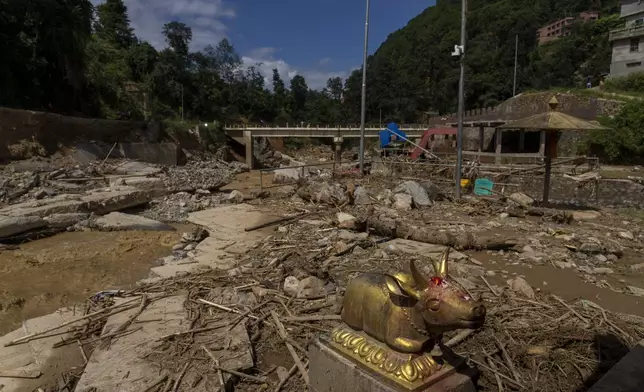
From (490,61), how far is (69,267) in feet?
213

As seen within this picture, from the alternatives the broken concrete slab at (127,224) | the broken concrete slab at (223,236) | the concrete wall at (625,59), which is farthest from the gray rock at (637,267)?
the concrete wall at (625,59)

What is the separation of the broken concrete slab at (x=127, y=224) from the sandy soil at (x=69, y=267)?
27 cm

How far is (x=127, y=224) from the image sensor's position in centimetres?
983

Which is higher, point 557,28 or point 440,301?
point 557,28

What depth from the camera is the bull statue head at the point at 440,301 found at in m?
2.07

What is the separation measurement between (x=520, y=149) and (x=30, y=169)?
31.1 m

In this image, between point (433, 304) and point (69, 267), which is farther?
point (69, 267)

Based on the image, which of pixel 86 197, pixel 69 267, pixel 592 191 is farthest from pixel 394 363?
pixel 592 191

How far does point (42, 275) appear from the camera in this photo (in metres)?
6.92

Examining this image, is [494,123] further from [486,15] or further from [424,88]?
[486,15]

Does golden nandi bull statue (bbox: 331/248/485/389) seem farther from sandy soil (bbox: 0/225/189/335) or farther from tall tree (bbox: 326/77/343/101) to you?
tall tree (bbox: 326/77/343/101)

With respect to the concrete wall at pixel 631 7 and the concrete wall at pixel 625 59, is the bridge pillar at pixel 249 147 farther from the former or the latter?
the concrete wall at pixel 631 7

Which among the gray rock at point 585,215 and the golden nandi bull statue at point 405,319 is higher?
the golden nandi bull statue at point 405,319

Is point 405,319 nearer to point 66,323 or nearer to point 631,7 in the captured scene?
point 66,323
